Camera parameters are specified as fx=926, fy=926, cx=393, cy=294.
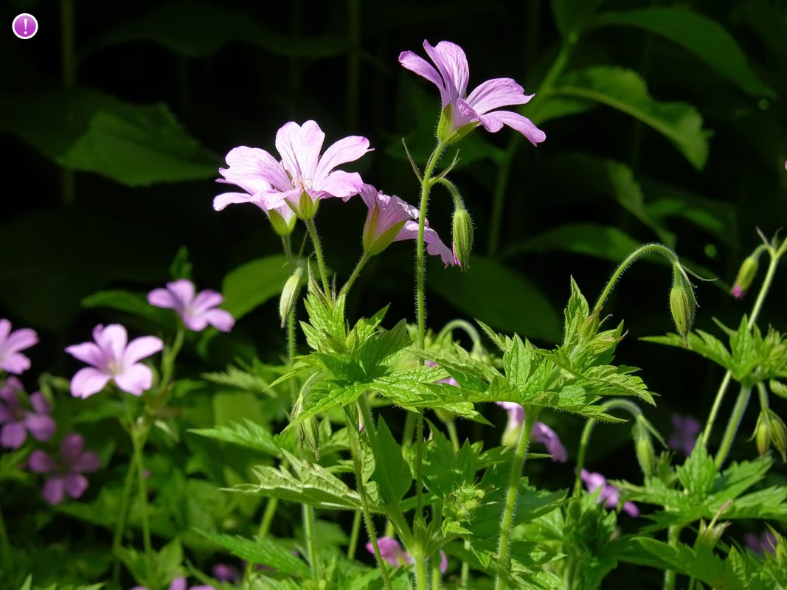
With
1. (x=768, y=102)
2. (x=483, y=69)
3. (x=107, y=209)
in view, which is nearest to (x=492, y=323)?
(x=483, y=69)

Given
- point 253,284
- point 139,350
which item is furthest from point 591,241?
point 139,350

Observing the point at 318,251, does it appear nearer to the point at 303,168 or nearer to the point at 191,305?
the point at 303,168

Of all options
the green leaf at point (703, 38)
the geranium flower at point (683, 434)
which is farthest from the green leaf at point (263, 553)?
the green leaf at point (703, 38)

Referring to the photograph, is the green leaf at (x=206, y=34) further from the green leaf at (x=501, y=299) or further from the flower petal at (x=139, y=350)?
the flower petal at (x=139, y=350)

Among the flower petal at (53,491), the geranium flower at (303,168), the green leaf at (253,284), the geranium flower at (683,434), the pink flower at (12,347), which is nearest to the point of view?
the geranium flower at (303,168)

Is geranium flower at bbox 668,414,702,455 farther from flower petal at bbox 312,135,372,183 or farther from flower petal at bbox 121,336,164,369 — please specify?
flower petal at bbox 312,135,372,183

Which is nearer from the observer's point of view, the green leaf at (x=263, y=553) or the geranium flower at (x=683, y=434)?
the green leaf at (x=263, y=553)

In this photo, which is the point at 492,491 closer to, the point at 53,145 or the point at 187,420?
the point at 187,420

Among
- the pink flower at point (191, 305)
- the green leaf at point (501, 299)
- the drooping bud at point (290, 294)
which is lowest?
the green leaf at point (501, 299)

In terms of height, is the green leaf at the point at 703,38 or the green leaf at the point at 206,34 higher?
the green leaf at the point at 703,38
